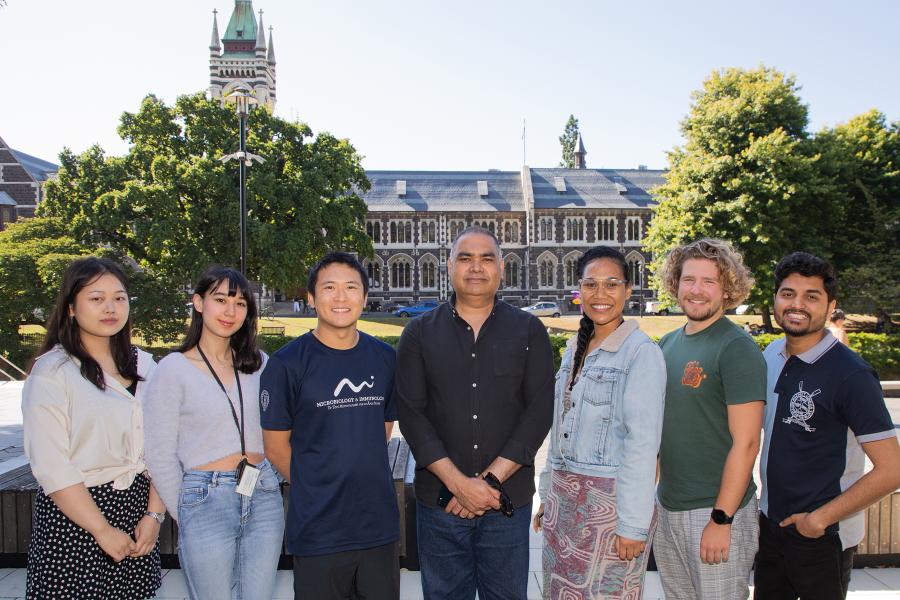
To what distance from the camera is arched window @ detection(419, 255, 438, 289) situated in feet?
170

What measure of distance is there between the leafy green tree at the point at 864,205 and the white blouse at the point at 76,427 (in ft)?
75.9

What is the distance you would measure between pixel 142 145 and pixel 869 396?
24309 millimetres

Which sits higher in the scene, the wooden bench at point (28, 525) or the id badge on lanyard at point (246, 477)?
the id badge on lanyard at point (246, 477)

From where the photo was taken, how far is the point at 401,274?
52250 millimetres

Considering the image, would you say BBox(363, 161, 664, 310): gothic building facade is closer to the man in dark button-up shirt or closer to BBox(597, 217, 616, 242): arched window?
BBox(597, 217, 616, 242): arched window

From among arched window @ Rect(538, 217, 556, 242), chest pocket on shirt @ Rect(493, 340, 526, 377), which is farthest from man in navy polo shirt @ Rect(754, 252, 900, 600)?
arched window @ Rect(538, 217, 556, 242)

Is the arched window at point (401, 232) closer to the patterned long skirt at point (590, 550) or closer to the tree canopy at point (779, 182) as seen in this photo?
the tree canopy at point (779, 182)

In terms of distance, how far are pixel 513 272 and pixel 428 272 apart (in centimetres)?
747

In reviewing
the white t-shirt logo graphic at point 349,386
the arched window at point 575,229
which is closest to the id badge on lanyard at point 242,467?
the white t-shirt logo graphic at point 349,386

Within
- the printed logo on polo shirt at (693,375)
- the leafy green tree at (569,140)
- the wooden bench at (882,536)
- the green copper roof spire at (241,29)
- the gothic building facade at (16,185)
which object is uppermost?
the green copper roof spire at (241,29)

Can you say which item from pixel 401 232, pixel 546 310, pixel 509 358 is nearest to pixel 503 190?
pixel 401 232

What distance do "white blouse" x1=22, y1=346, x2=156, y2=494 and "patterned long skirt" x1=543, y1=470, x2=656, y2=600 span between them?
207 centimetres

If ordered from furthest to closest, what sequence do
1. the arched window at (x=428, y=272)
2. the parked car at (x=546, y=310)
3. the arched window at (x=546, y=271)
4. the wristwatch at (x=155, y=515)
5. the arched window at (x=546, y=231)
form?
the arched window at (x=428, y=272), the arched window at (x=546, y=271), the arched window at (x=546, y=231), the parked car at (x=546, y=310), the wristwatch at (x=155, y=515)

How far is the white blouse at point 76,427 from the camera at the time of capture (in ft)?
8.62
